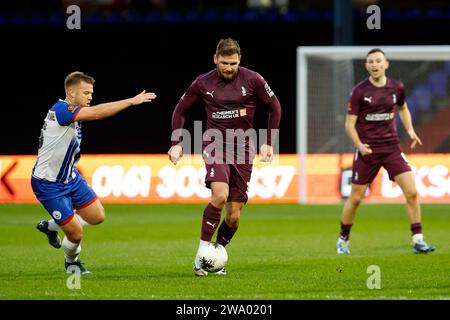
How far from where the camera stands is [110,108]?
8.90m

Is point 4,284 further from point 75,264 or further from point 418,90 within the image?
point 418,90

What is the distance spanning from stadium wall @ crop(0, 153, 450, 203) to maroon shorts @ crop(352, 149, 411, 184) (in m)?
6.79

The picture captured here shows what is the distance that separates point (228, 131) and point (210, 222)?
2.72 ft

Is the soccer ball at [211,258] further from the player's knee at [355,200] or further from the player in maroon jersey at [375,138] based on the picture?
the player's knee at [355,200]

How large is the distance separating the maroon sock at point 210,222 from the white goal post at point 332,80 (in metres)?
9.03

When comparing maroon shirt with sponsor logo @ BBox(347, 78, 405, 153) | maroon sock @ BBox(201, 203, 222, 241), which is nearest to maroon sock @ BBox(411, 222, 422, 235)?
maroon shirt with sponsor logo @ BBox(347, 78, 405, 153)

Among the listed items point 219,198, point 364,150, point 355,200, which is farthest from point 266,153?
point 355,200

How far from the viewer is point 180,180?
1959 cm

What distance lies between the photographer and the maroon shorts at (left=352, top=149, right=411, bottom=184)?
38.8ft

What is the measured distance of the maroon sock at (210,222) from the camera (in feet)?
31.3

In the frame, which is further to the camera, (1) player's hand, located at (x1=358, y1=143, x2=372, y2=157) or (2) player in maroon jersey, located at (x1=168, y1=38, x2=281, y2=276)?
(1) player's hand, located at (x1=358, y1=143, x2=372, y2=157)

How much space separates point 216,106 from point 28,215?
8610 mm
